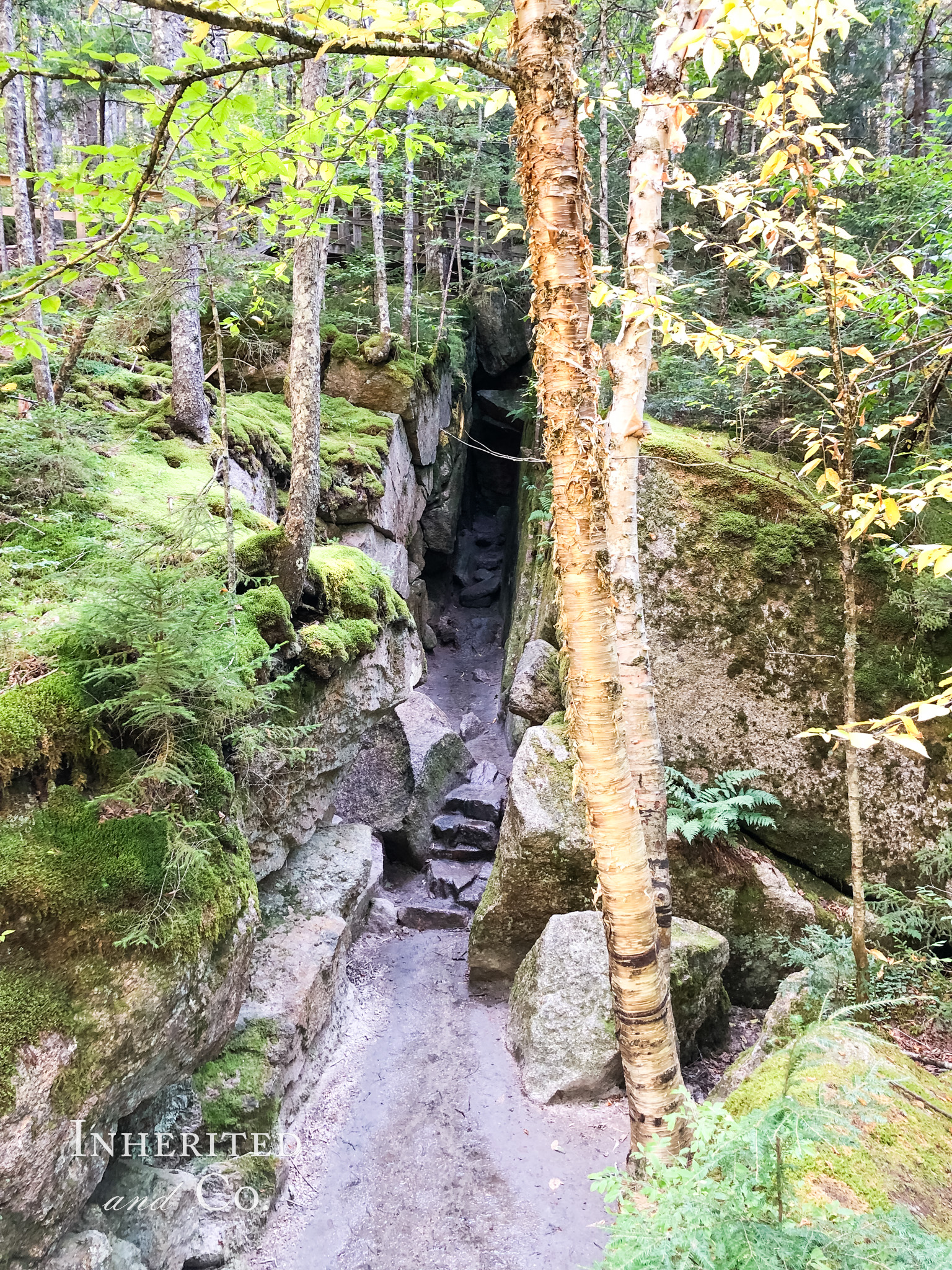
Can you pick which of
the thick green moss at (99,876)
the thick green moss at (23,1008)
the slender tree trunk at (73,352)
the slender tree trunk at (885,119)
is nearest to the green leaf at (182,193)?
the thick green moss at (99,876)

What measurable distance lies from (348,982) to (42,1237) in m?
4.54

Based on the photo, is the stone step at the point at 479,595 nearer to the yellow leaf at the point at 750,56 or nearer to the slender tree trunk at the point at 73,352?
the slender tree trunk at the point at 73,352

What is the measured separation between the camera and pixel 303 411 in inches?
252

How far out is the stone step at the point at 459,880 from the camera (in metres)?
9.13

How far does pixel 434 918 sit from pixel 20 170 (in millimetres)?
9225

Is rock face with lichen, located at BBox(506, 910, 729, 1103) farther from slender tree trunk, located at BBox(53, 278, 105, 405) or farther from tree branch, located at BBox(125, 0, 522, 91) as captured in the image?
slender tree trunk, located at BBox(53, 278, 105, 405)

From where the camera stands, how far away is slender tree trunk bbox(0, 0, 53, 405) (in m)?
6.52

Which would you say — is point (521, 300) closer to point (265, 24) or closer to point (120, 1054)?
point (265, 24)

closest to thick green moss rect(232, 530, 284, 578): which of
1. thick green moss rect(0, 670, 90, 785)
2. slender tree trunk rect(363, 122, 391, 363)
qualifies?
thick green moss rect(0, 670, 90, 785)

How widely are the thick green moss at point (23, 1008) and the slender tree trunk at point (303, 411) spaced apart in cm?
371

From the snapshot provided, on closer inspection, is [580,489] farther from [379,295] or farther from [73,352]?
[379,295]

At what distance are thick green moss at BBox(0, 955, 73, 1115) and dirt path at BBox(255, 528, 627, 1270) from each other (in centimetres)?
294

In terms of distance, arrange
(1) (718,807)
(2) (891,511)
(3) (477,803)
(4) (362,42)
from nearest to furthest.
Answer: (4) (362,42)
(2) (891,511)
(1) (718,807)
(3) (477,803)

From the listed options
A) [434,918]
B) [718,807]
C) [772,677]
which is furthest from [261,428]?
[718,807]
